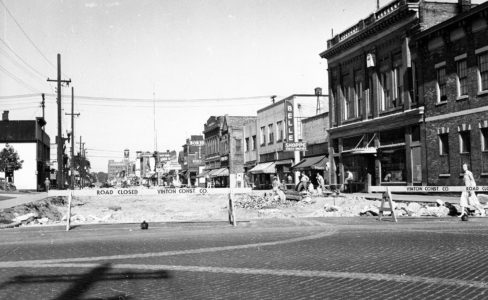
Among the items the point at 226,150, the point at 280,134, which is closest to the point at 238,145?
the point at 226,150

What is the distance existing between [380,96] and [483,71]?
873 centimetres

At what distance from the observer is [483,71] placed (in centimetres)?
2425

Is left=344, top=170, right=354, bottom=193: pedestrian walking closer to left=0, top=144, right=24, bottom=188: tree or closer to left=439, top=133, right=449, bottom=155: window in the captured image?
left=439, top=133, right=449, bottom=155: window

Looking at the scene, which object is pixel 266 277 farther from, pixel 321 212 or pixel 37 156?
pixel 37 156

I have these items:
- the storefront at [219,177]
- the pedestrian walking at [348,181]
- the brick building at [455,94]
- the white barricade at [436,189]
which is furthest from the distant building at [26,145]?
the white barricade at [436,189]

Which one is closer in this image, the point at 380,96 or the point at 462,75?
the point at 462,75

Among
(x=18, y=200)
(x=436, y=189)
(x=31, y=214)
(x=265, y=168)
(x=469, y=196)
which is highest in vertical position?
(x=265, y=168)

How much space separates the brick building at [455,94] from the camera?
79.0 feet

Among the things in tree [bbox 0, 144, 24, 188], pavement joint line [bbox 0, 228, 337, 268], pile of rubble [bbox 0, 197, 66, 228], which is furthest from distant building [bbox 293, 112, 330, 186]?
tree [bbox 0, 144, 24, 188]

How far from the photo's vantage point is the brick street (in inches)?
248

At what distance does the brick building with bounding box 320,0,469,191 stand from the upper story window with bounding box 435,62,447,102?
1.38 m

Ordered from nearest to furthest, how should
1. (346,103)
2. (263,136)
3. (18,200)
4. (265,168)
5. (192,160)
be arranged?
(18,200)
(346,103)
(265,168)
(263,136)
(192,160)

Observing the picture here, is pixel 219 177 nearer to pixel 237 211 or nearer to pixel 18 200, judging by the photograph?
pixel 18 200

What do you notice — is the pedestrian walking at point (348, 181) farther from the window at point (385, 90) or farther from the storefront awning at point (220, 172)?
the storefront awning at point (220, 172)
